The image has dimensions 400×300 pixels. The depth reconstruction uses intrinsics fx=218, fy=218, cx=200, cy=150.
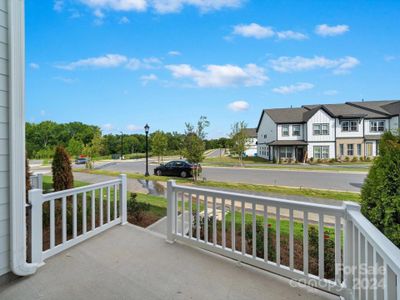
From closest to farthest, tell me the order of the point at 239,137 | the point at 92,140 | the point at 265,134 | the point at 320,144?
the point at 239,137 → the point at 92,140 → the point at 320,144 → the point at 265,134

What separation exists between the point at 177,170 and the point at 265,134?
1807 centimetres

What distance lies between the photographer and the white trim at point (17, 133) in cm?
218

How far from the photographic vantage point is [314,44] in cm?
885

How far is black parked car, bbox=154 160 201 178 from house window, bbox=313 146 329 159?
16468mm

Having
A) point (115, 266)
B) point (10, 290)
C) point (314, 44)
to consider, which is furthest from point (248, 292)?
point (314, 44)

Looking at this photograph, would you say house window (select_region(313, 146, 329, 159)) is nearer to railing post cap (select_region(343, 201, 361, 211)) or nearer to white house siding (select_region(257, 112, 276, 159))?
white house siding (select_region(257, 112, 276, 159))

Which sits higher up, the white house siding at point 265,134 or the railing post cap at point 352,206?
the white house siding at point 265,134

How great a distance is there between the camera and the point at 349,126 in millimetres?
23875

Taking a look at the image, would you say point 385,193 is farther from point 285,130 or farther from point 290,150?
point 285,130

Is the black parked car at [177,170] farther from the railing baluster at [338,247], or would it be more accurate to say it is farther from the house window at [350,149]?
the house window at [350,149]

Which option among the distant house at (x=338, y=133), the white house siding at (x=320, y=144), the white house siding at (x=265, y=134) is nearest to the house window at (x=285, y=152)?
the distant house at (x=338, y=133)

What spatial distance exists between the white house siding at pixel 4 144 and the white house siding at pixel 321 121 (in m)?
25.8

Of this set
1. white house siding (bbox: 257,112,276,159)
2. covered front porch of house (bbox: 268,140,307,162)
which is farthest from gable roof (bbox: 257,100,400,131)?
covered front porch of house (bbox: 268,140,307,162)

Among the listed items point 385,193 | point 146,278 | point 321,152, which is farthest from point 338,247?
point 321,152
